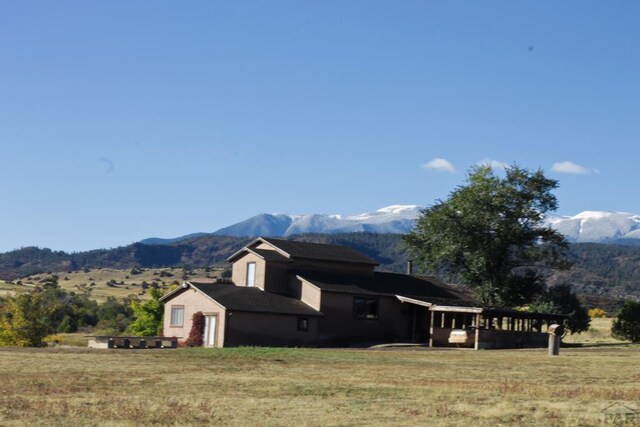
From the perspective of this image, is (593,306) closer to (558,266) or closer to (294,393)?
(558,266)

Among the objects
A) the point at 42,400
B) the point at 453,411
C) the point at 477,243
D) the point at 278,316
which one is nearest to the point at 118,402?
the point at 42,400

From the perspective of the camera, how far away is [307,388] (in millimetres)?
32625

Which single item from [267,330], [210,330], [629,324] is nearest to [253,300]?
[267,330]

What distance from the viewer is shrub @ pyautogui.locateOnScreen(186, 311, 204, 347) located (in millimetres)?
64188

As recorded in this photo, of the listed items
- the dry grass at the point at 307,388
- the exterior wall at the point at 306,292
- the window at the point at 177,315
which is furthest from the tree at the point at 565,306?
the dry grass at the point at 307,388

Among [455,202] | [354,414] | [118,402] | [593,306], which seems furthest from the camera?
[593,306]

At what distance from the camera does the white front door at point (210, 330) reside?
207ft

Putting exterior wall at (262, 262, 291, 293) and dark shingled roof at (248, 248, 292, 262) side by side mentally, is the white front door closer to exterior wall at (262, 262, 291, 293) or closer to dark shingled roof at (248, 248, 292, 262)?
exterior wall at (262, 262, 291, 293)

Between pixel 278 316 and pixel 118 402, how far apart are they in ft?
117

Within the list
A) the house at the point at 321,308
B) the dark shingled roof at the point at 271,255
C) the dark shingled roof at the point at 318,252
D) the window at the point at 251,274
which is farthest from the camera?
the dark shingled roof at the point at 318,252

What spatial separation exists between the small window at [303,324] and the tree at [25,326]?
18.6 m

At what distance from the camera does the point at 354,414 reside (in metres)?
26.2

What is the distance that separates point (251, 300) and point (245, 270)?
602cm

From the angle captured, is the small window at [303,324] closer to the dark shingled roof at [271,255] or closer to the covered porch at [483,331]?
the dark shingled roof at [271,255]
